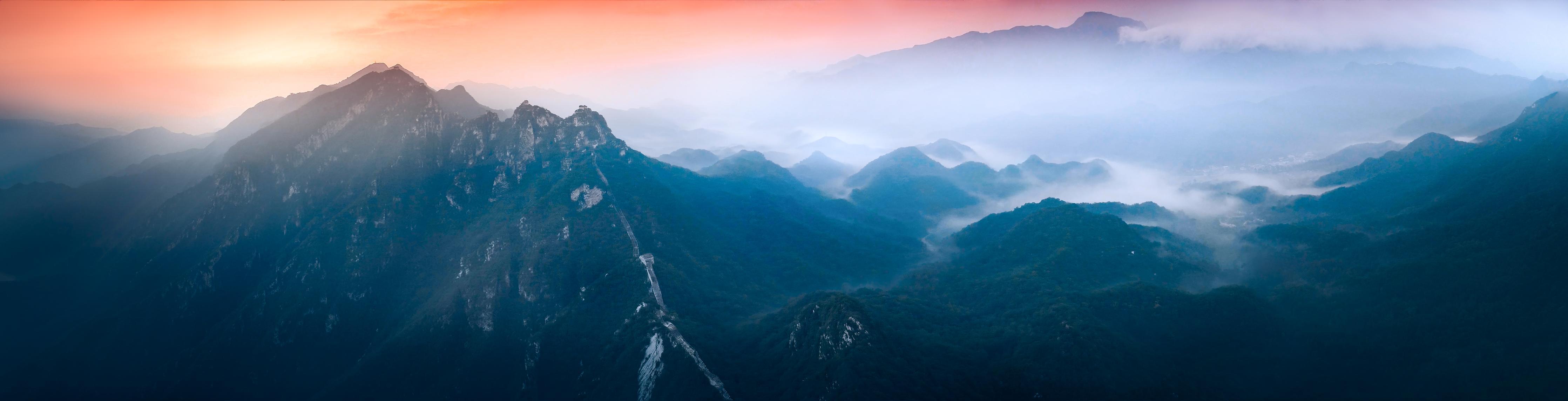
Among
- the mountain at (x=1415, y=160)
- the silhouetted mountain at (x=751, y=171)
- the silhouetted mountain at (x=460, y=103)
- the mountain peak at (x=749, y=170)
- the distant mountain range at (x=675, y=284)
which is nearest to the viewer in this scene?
the distant mountain range at (x=675, y=284)

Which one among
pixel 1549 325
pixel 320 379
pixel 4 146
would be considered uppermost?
pixel 4 146

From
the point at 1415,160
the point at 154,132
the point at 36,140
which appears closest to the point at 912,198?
the point at 1415,160

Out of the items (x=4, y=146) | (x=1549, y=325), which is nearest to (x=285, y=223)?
(x=4, y=146)

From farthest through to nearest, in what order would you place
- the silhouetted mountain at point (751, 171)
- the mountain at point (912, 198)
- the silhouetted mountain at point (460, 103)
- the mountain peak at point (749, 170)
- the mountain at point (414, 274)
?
the mountain peak at point (749, 170)
the silhouetted mountain at point (751, 171)
the mountain at point (912, 198)
the silhouetted mountain at point (460, 103)
the mountain at point (414, 274)

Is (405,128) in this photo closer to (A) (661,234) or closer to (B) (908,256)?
(A) (661,234)

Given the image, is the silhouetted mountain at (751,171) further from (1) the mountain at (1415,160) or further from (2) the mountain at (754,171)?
(1) the mountain at (1415,160)

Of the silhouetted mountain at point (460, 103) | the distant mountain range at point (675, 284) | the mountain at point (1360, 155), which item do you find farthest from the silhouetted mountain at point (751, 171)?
the mountain at point (1360, 155)

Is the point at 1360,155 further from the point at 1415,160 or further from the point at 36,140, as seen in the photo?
the point at 36,140
